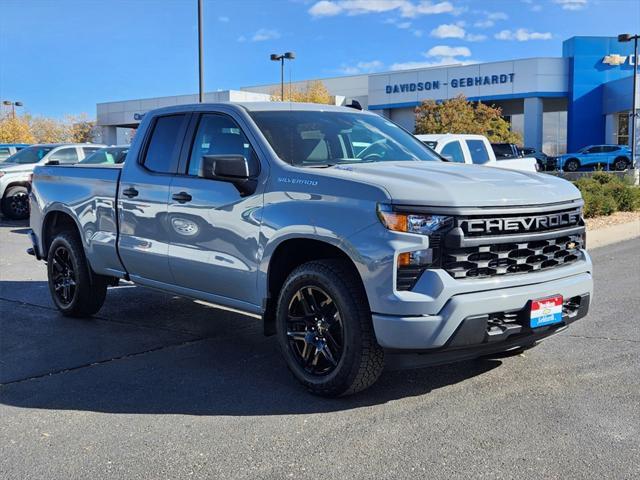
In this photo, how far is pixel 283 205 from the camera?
468 centimetres

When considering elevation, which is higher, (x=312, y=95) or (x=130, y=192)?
(x=312, y=95)

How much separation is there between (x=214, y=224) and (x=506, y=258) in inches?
85.3

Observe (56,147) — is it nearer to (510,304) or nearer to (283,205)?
(283,205)

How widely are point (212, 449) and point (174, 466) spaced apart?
266 millimetres

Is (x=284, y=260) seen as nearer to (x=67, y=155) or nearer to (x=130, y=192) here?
(x=130, y=192)

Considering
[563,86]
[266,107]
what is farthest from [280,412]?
[563,86]

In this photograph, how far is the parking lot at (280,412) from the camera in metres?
3.59

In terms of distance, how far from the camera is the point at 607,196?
1697cm

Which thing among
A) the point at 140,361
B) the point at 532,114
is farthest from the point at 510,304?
the point at 532,114

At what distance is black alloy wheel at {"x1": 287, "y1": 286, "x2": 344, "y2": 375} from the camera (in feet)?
14.6

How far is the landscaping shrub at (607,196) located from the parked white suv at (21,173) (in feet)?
40.4

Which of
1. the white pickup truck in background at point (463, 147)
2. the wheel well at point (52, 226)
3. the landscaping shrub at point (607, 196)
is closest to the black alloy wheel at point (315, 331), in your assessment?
the wheel well at point (52, 226)

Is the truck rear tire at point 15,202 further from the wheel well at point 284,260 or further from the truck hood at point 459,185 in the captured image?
the truck hood at point 459,185

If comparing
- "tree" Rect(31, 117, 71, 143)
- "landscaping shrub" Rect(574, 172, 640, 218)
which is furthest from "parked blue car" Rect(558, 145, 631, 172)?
"tree" Rect(31, 117, 71, 143)
